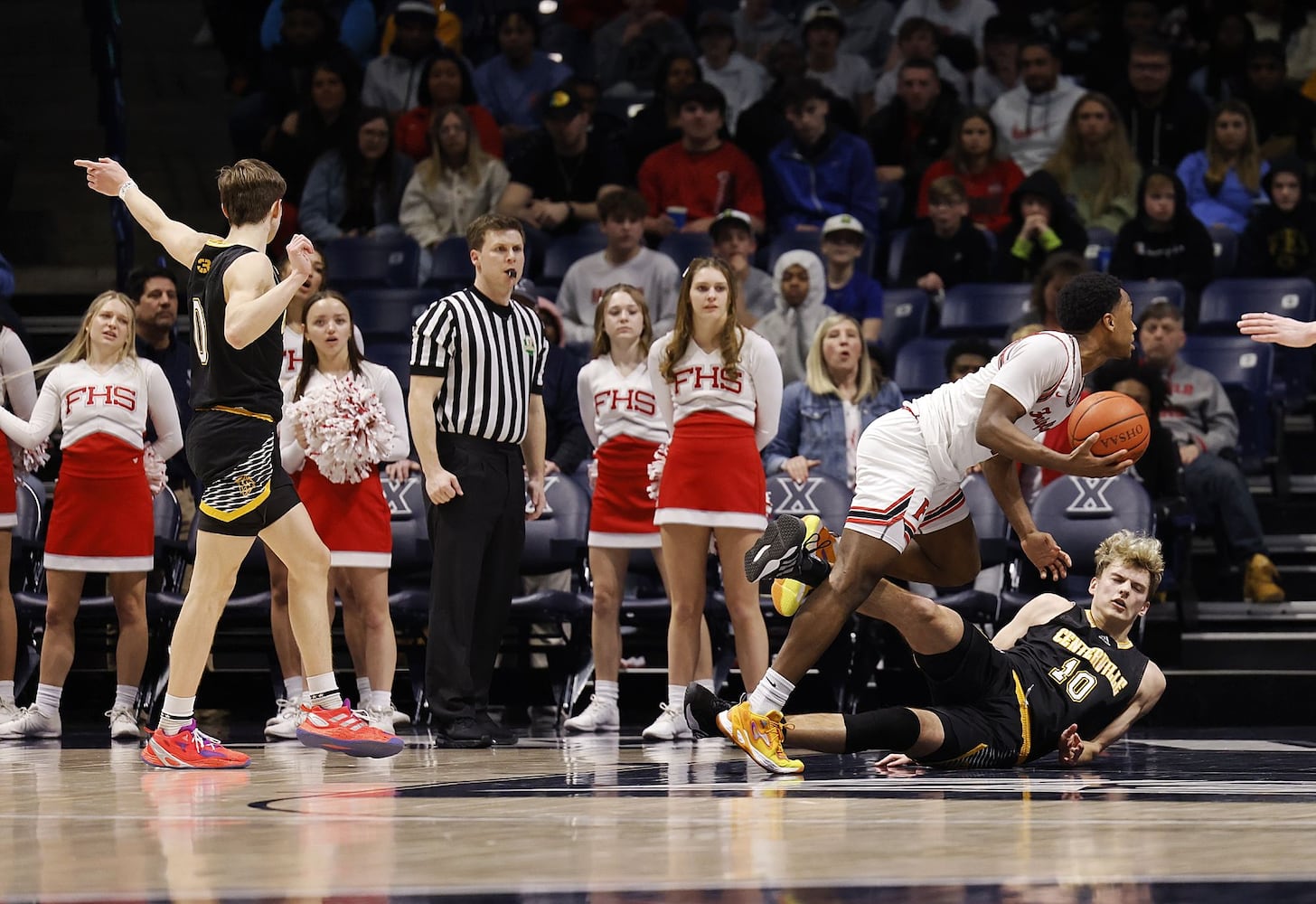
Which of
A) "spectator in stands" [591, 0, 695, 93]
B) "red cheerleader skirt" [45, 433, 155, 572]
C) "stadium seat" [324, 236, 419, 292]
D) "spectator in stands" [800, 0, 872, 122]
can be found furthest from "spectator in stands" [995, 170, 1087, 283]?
"red cheerleader skirt" [45, 433, 155, 572]

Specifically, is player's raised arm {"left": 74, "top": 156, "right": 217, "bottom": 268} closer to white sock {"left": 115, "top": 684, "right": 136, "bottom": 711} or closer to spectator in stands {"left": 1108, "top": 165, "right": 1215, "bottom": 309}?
white sock {"left": 115, "top": 684, "right": 136, "bottom": 711}

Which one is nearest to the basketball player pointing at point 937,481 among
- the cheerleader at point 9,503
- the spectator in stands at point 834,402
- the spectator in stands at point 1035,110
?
the spectator in stands at point 834,402

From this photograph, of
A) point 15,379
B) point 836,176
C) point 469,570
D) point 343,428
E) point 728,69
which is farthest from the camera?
point 728,69

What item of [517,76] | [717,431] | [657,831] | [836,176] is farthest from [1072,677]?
[517,76]

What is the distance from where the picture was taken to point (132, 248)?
9.64m

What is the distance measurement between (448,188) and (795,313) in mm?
2632

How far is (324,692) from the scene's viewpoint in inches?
222

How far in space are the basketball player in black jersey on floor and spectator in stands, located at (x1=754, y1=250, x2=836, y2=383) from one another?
3.68m

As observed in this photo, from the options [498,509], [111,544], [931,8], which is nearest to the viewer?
[498,509]

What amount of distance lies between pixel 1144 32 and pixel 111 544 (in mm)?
7927

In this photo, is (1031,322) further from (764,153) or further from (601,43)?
(601,43)

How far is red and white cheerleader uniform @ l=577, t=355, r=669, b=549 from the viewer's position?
7.38 meters

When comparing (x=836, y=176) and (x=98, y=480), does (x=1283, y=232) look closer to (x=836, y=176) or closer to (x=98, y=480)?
(x=836, y=176)

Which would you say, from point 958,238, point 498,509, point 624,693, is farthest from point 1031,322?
point 498,509
